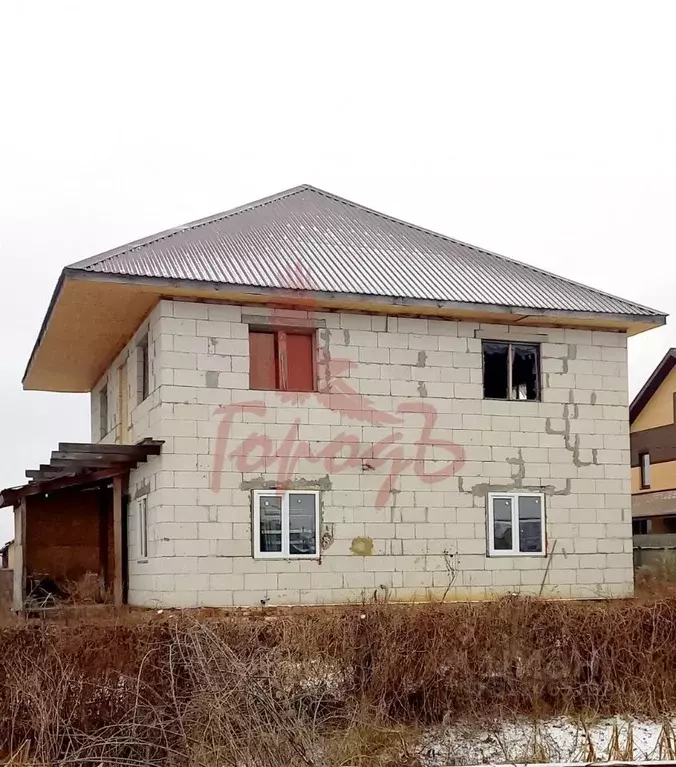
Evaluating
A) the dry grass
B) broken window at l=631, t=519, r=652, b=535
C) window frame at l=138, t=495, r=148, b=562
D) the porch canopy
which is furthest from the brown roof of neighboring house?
the dry grass

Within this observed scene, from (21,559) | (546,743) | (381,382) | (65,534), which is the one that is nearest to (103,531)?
(65,534)

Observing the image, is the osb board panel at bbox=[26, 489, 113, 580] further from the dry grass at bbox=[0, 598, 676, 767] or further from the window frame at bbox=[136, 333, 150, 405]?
the dry grass at bbox=[0, 598, 676, 767]

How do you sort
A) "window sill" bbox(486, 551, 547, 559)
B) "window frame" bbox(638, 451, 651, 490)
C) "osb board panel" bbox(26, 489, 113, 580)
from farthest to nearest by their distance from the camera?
"window frame" bbox(638, 451, 651, 490) → "osb board panel" bbox(26, 489, 113, 580) → "window sill" bbox(486, 551, 547, 559)

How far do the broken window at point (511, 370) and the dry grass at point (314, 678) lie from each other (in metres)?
7.51

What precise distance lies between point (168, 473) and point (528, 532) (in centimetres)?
662

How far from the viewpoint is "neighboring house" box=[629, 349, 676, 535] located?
1384 inches

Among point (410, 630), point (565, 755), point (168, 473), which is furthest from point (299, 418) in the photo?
point (565, 755)

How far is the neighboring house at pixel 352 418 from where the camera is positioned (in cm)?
1678

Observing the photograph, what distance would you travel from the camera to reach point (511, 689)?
10953 mm

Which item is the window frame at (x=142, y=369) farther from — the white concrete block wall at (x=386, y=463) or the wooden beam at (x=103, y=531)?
Answer: the wooden beam at (x=103, y=531)

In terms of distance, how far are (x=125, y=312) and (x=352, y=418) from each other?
446cm

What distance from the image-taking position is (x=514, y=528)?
18562 mm

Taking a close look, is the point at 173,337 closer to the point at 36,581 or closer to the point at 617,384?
the point at 36,581

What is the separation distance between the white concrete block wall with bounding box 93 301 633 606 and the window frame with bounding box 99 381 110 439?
4.90 m
